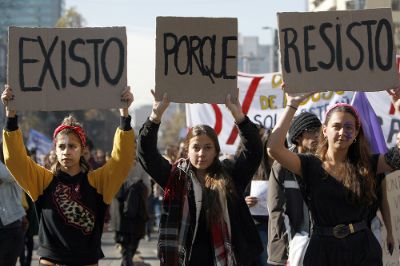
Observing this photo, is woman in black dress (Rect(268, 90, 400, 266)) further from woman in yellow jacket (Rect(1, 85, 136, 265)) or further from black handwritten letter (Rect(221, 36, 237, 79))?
woman in yellow jacket (Rect(1, 85, 136, 265))

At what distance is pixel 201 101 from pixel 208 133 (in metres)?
0.20

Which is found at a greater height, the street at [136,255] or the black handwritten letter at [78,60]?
the black handwritten letter at [78,60]

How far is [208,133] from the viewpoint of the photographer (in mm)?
6410

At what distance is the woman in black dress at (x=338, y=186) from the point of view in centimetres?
585

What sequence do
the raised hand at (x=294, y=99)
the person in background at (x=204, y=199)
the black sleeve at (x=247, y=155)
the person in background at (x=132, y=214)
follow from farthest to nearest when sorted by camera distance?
the person in background at (x=132, y=214)
the black sleeve at (x=247, y=155)
the person in background at (x=204, y=199)
the raised hand at (x=294, y=99)

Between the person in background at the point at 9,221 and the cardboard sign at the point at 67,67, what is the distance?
2.33 m

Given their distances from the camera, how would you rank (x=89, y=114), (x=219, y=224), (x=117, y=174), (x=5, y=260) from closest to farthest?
1. (x=219, y=224)
2. (x=117, y=174)
3. (x=5, y=260)
4. (x=89, y=114)

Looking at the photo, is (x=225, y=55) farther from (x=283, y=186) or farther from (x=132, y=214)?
(x=132, y=214)

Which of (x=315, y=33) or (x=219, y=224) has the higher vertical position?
(x=315, y=33)

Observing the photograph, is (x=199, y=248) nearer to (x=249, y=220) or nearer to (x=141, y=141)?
(x=249, y=220)

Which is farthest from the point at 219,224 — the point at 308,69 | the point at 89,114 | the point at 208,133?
the point at 89,114

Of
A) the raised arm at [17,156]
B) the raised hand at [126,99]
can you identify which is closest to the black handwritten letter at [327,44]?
the raised hand at [126,99]

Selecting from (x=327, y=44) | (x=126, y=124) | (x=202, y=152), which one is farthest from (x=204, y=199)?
(x=327, y=44)

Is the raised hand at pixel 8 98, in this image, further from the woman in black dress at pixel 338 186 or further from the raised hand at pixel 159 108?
the woman in black dress at pixel 338 186
